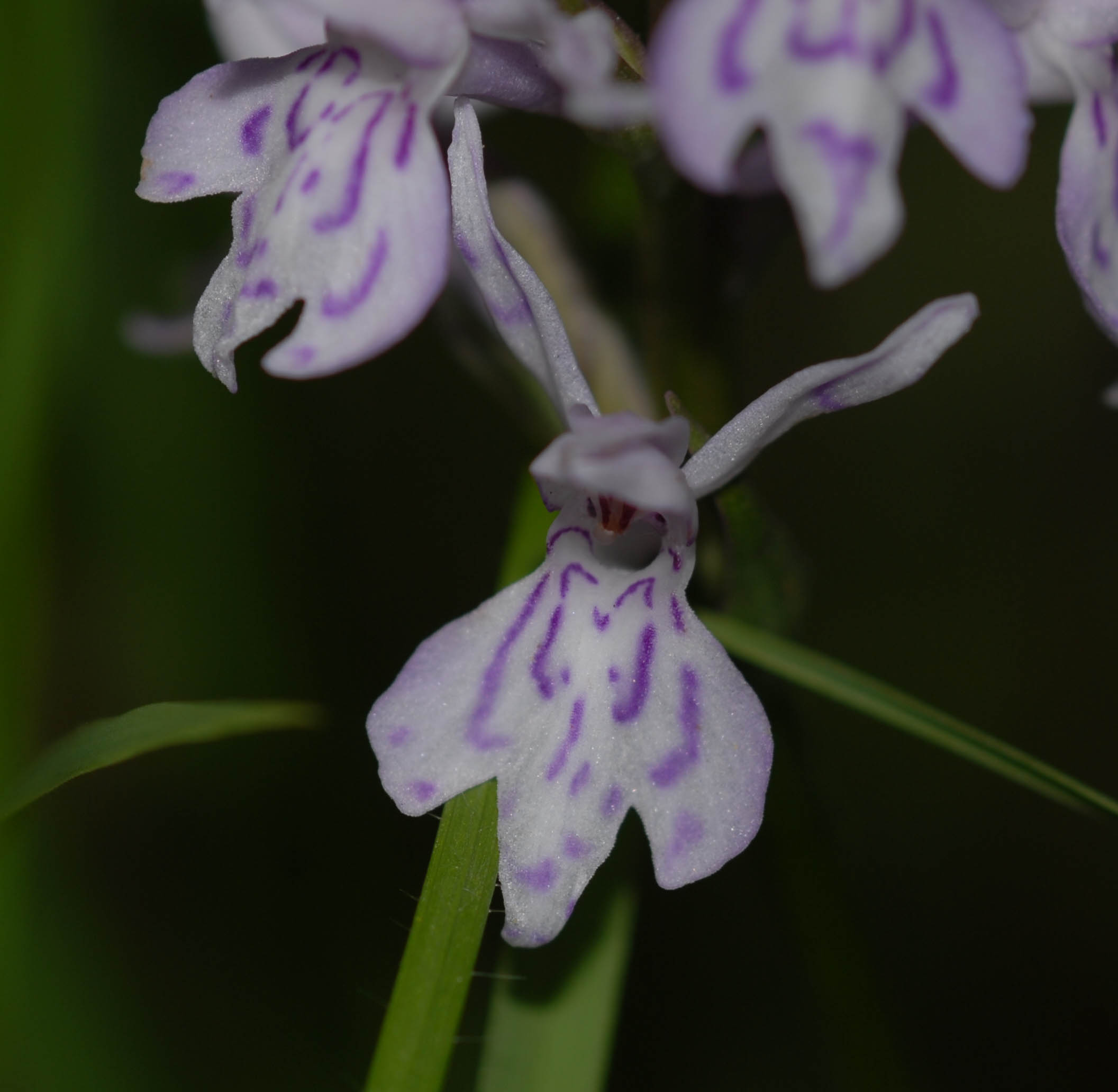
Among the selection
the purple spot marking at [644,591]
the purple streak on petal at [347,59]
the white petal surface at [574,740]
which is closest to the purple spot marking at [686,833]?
the white petal surface at [574,740]

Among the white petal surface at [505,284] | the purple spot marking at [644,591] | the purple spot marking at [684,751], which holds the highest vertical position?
the white petal surface at [505,284]

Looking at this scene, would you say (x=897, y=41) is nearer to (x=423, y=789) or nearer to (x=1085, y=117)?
(x=1085, y=117)

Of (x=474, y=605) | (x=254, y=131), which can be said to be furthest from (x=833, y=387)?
(x=474, y=605)

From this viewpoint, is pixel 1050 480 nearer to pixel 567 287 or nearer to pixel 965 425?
pixel 965 425

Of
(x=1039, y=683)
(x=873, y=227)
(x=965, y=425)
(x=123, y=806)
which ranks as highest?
(x=873, y=227)

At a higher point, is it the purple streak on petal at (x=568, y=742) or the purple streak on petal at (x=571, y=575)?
the purple streak on petal at (x=571, y=575)

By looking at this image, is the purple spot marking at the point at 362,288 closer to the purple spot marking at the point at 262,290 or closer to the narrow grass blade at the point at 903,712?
the purple spot marking at the point at 262,290

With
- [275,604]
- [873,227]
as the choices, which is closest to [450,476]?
[275,604]
